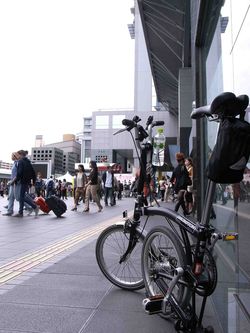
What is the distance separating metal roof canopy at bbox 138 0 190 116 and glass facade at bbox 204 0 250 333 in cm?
1481

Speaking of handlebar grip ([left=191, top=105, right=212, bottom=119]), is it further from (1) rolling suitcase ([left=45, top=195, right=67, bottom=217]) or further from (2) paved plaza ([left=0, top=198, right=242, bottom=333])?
(1) rolling suitcase ([left=45, top=195, right=67, bottom=217])

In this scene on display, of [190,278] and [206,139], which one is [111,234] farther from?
[206,139]

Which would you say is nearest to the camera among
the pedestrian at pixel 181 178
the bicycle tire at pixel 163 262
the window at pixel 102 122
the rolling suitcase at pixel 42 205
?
the bicycle tire at pixel 163 262

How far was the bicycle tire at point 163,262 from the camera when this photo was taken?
2.58 m

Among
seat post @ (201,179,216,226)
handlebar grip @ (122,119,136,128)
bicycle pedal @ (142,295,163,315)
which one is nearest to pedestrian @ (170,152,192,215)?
handlebar grip @ (122,119,136,128)

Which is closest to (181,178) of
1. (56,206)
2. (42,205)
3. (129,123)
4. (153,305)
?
(56,206)

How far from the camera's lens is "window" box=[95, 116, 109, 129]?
63162 mm

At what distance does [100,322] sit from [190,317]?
2.48 ft

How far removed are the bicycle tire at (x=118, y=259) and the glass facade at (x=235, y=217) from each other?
791 mm

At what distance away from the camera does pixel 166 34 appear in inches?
880

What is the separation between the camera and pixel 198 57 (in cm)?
615

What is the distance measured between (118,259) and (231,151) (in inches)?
82.5

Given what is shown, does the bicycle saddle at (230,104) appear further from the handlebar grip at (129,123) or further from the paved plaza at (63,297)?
the paved plaza at (63,297)

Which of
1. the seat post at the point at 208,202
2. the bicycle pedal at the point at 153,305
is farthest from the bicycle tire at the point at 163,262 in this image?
the seat post at the point at 208,202
